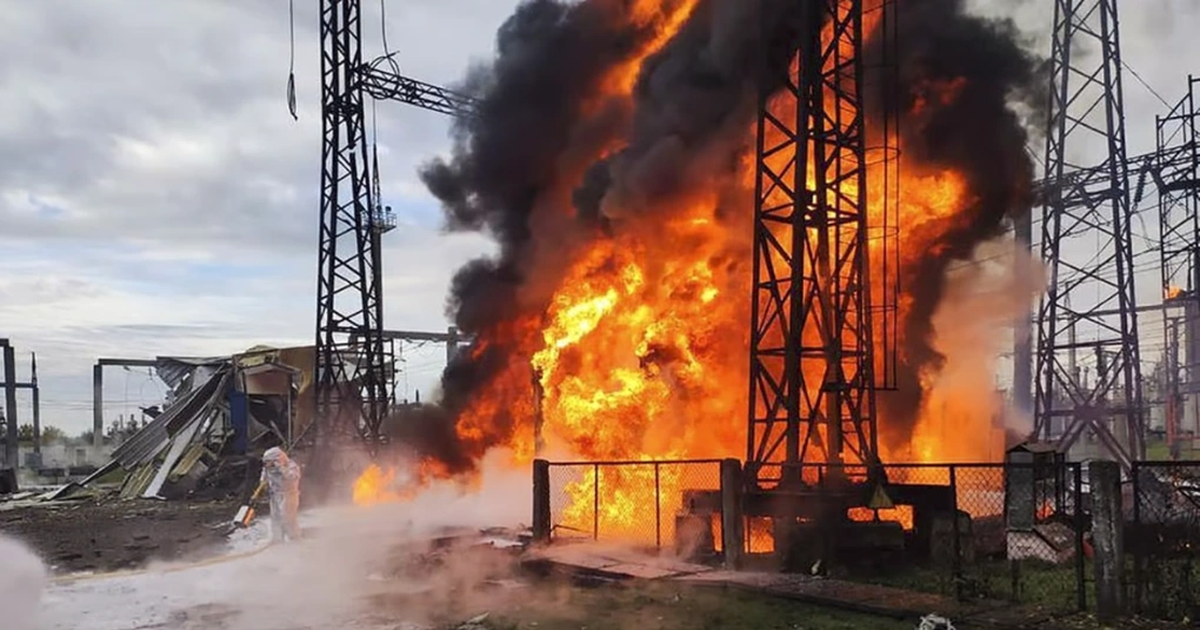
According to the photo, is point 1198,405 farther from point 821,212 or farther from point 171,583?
point 171,583

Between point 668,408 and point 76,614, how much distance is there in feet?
36.2

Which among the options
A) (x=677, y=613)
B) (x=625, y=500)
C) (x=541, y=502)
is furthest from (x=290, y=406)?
(x=677, y=613)

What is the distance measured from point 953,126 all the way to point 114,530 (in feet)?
66.4

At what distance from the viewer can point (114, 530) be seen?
22.4m

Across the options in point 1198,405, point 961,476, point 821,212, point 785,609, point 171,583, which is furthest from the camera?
point 1198,405

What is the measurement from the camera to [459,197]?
26422 millimetres

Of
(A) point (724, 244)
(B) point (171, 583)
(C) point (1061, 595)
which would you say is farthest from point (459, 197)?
(C) point (1061, 595)

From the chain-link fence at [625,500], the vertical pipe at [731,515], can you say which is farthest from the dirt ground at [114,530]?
the vertical pipe at [731,515]

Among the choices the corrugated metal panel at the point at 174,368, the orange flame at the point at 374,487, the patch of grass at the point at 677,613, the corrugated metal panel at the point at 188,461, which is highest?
the corrugated metal panel at the point at 174,368

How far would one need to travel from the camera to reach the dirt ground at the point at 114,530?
17.5 metres

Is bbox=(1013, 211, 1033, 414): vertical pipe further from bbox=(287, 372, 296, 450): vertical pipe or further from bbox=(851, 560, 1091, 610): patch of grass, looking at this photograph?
bbox=(287, 372, 296, 450): vertical pipe

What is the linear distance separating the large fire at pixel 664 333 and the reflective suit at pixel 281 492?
523 centimetres

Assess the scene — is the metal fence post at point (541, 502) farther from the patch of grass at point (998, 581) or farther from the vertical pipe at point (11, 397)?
the vertical pipe at point (11, 397)

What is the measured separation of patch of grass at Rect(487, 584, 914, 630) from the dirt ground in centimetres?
820
